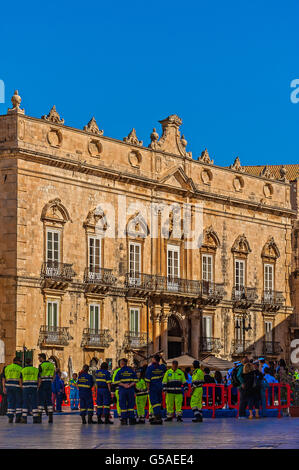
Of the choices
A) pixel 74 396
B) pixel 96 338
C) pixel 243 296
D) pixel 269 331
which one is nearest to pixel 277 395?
pixel 74 396

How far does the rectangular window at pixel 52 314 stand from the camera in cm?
4606

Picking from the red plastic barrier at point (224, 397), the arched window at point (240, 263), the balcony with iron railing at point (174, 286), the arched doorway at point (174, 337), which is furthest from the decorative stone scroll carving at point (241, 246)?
the red plastic barrier at point (224, 397)

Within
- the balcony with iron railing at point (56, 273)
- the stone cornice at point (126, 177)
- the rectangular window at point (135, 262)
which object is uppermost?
the stone cornice at point (126, 177)

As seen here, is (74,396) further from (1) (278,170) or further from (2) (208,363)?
(1) (278,170)

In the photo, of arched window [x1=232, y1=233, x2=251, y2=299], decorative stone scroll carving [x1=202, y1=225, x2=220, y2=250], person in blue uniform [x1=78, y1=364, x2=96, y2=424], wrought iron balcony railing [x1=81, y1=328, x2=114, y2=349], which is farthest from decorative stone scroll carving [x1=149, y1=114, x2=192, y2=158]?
person in blue uniform [x1=78, y1=364, x2=96, y2=424]

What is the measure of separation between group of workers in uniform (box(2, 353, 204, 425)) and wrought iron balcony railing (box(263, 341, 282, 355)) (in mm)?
30234

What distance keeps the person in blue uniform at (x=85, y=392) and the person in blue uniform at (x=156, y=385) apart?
142 centimetres

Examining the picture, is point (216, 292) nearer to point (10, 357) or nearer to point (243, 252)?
point (243, 252)

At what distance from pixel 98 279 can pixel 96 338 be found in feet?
8.37

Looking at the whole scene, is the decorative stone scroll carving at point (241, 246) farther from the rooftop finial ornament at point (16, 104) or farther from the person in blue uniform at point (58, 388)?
the person in blue uniform at point (58, 388)

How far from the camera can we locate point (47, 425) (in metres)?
26.7

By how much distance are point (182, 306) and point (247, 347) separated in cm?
549

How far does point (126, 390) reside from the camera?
87.4 ft
